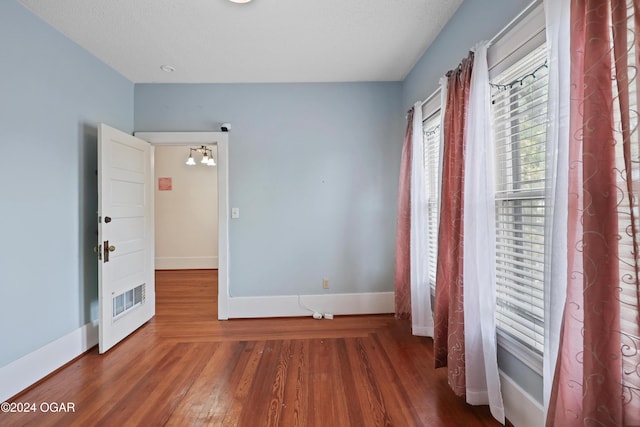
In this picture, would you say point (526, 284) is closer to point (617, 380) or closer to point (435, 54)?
point (617, 380)

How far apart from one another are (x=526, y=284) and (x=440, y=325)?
671mm

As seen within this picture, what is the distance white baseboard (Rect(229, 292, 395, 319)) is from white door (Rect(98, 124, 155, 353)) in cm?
96

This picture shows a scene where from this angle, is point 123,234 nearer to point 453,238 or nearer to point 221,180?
point 221,180

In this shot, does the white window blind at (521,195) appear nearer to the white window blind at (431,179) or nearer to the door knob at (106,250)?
the white window blind at (431,179)

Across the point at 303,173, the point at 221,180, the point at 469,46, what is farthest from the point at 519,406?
the point at 221,180

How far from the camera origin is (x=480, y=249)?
1.45 metres

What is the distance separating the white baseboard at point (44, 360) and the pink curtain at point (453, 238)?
9.23 ft

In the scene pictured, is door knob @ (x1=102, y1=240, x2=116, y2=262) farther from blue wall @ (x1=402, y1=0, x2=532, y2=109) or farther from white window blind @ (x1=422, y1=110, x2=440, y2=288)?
blue wall @ (x1=402, y1=0, x2=532, y2=109)

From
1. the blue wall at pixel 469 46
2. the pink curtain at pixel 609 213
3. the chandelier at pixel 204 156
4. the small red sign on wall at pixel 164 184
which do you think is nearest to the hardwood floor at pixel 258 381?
the blue wall at pixel 469 46

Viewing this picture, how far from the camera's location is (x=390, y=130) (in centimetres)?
293

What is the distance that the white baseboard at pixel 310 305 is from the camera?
2867 mm

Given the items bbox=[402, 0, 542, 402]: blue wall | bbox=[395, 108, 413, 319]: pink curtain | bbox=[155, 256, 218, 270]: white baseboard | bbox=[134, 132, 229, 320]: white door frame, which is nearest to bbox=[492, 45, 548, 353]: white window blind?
bbox=[402, 0, 542, 402]: blue wall

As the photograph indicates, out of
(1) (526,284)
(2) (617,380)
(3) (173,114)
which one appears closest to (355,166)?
(1) (526,284)

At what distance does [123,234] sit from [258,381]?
1894mm
